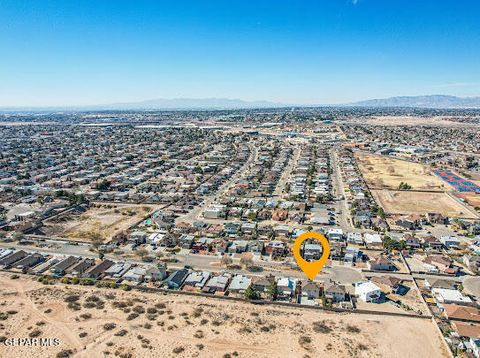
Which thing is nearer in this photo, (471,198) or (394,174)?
(471,198)

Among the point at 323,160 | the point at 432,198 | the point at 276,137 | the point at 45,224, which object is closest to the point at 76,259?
the point at 45,224

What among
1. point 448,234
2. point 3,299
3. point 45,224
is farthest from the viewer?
point 45,224

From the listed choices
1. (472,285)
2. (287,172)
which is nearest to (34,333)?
(472,285)

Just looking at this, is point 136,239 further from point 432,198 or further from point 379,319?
point 432,198

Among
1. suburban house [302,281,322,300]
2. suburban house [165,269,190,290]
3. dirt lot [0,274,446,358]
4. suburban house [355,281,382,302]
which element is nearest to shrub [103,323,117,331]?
dirt lot [0,274,446,358]

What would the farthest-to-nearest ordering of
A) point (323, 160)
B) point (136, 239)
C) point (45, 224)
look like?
point (323, 160), point (45, 224), point (136, 239)

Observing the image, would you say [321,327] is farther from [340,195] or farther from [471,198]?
[471,198]
